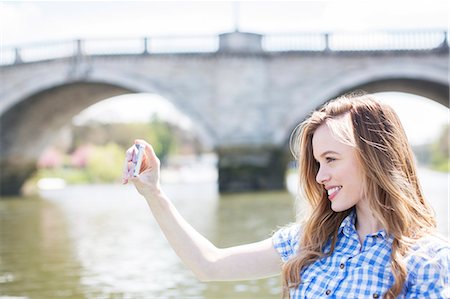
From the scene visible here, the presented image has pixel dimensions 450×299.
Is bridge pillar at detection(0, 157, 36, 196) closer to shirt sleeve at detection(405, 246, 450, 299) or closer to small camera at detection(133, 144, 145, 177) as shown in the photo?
small camera at detection(133, 144, 145, 177)

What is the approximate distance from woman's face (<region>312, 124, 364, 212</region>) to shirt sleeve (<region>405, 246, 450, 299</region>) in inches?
9.4

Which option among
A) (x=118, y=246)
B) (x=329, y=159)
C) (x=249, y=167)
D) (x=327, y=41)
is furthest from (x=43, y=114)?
(x=329, y=159)

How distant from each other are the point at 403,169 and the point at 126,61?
18.9 meters

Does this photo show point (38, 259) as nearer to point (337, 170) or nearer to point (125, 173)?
point (125, 173)

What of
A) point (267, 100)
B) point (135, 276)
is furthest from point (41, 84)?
point (135, 276)

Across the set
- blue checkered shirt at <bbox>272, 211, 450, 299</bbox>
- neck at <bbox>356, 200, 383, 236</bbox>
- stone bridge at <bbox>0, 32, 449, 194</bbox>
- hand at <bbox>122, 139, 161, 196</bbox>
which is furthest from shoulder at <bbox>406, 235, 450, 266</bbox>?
stone bridge at <bbox>0, 32, 449, 194</bbox>

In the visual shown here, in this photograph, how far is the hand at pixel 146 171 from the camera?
172cm

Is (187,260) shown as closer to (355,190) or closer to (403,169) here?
(355,190)

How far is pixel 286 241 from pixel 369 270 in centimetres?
33

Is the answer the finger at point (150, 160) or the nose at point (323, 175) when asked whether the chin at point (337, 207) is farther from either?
the finger at point (150, 160)

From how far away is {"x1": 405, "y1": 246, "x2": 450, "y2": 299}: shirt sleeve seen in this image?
1424 millimetres

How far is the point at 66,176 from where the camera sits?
106 ft

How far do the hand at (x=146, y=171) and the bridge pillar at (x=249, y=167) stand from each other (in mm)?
17056

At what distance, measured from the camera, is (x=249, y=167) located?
19.0 meters
